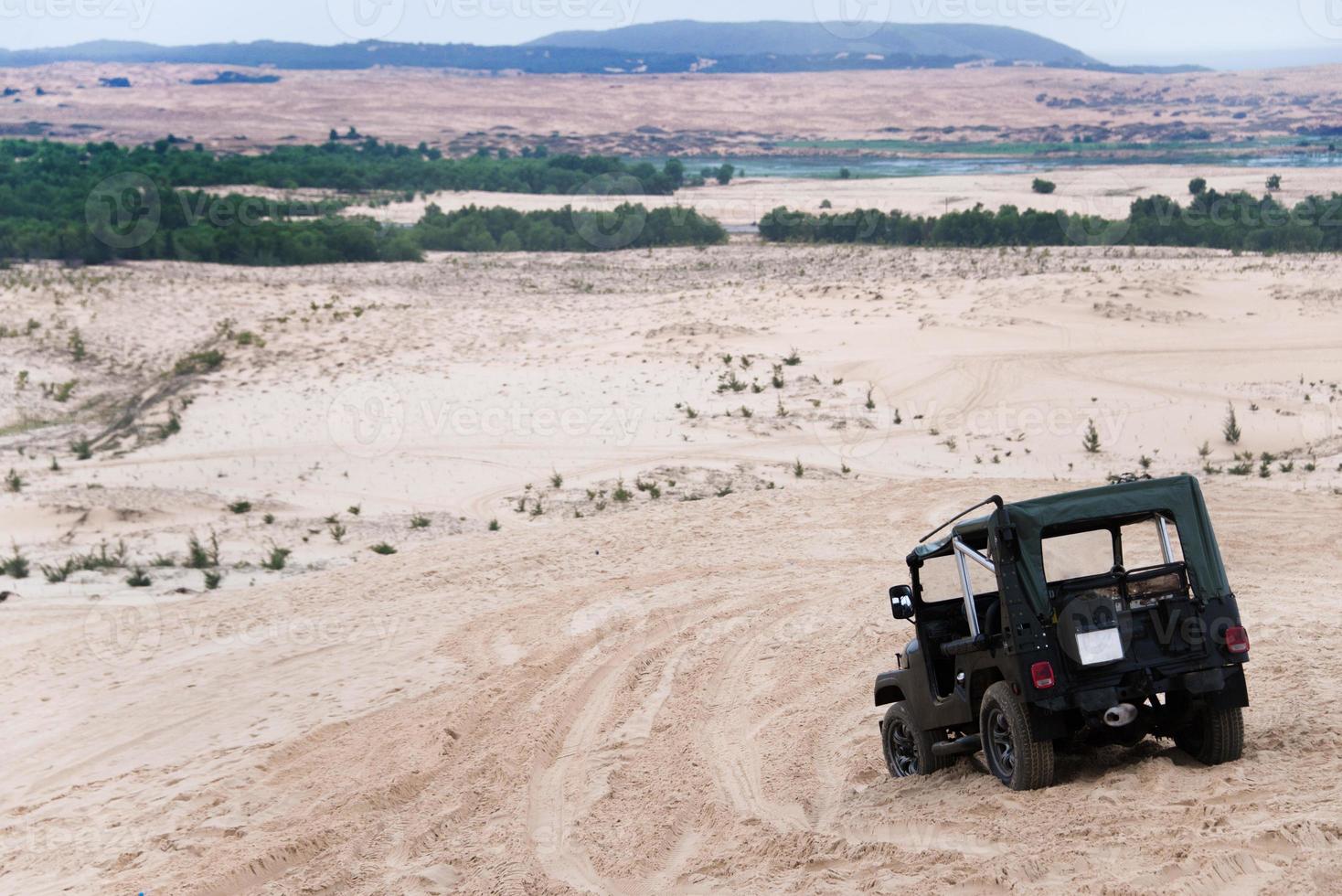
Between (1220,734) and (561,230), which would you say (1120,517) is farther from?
(561,230)

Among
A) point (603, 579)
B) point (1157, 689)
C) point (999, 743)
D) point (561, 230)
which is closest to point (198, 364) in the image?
point (603, 579)

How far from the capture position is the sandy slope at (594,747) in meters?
6.03

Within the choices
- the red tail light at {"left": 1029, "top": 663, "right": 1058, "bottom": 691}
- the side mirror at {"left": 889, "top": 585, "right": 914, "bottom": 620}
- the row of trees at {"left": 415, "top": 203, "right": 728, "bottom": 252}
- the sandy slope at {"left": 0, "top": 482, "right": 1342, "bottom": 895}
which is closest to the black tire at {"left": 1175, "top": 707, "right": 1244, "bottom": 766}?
the sandy slope at {"left": 0, "top": 482, "right": 1342, "bottom": 895}

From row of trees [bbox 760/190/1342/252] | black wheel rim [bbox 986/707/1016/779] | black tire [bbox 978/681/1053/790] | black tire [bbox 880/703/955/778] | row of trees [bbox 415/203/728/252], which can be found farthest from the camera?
row of trees [bbox 415/203/728/252]

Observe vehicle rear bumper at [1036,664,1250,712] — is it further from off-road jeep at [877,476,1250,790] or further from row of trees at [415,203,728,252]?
row of trees at [415,203,728,252]

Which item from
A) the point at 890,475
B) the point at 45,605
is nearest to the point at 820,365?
the point at 890,475

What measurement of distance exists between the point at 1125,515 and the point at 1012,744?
1318mm

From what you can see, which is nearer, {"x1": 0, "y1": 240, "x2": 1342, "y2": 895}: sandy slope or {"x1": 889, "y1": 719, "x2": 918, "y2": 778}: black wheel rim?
{"x1": 0, "y1": 240, "x2": 1342, "y2": 895}: sandy slope

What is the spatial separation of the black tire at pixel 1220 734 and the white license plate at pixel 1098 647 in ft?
2.14

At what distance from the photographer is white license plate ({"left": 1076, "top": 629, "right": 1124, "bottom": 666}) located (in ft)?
20.4

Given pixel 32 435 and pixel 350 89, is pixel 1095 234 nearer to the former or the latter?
pixel 32 435

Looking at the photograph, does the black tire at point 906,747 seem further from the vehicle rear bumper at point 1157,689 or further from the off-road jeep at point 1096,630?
the vehicle rear bumper at point 1157,689

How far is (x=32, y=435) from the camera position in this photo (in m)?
21.5

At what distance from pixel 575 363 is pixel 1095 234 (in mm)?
21538
